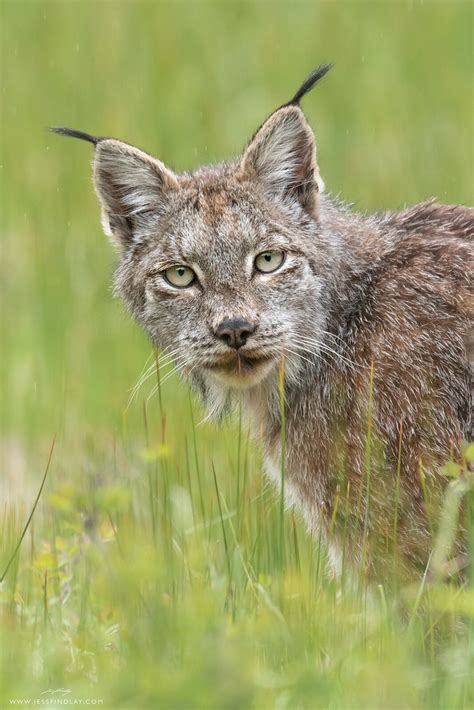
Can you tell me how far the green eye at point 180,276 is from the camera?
7.01 meters

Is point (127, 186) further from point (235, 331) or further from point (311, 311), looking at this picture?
point (235, 331)

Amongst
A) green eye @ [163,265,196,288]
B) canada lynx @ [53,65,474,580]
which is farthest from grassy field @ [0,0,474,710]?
green eye @ [163,265,196,288]

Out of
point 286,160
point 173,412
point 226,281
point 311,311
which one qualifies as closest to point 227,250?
point 226,281

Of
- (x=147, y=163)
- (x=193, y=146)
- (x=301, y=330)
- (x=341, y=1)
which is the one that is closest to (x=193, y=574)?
(x=301, y=330)

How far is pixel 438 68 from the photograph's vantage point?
14539 mm

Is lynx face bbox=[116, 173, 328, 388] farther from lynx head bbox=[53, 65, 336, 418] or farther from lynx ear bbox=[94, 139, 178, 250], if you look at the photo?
lynx ear bbox=[94, 139, 178, 250]

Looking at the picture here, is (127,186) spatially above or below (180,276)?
above

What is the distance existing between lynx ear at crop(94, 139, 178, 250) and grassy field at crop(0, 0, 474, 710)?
0.52 m

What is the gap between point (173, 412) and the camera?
10.3 m

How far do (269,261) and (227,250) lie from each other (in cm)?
23

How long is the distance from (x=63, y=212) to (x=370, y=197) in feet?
9.75

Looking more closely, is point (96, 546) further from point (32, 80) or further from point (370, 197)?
point (32, 80)

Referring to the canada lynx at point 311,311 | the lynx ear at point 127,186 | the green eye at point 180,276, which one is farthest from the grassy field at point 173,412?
the green eye at point 180,276

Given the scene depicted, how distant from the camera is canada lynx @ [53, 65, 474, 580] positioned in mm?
6484
